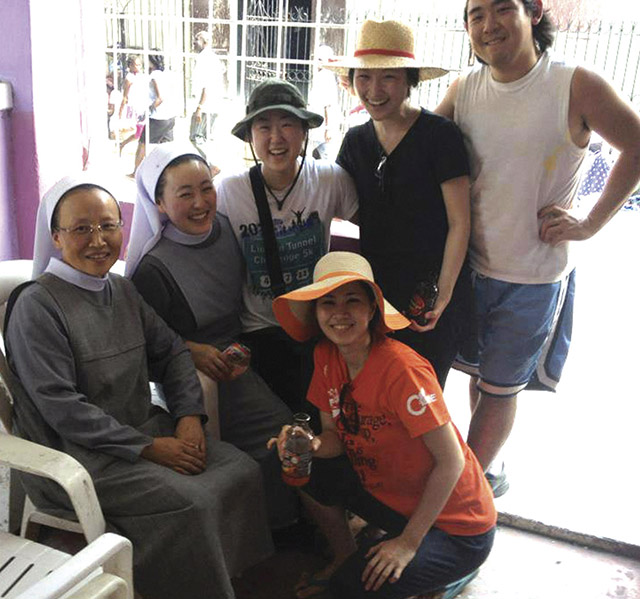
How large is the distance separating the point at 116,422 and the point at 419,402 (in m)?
0.88

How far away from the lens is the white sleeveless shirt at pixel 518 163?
2221 mm

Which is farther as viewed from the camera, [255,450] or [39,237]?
[255,450]

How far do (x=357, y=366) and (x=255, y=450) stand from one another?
0.56 metres

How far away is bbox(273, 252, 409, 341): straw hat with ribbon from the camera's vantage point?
2.01m

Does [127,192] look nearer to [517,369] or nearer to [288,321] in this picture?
[288,321]

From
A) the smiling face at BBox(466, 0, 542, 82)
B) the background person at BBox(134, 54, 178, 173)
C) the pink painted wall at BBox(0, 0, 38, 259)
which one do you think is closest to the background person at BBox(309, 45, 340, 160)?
the background person at BBox(134, 54, 178, 173)

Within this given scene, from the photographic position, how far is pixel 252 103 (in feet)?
7.86

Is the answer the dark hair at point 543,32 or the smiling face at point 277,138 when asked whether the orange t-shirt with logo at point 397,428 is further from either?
the dark hair at point 543,32

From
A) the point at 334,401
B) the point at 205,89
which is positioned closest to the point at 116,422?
the point at 334,401

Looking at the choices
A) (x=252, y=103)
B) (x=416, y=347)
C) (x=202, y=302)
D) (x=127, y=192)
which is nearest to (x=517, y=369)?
(x=416, y=347)

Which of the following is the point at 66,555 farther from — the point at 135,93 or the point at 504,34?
the point at 135,93

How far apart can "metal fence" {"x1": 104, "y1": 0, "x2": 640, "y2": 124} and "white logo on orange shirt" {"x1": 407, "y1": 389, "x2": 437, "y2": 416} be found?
209cm

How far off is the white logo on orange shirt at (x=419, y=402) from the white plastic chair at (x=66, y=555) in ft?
2.76

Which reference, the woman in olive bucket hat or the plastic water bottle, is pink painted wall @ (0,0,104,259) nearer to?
the woman in olive bucket hat
